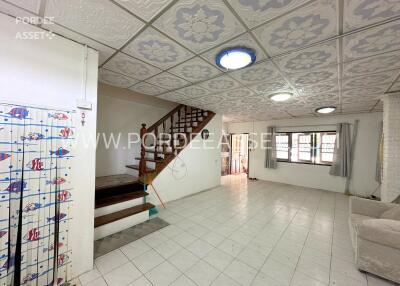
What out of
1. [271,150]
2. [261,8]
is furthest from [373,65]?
[271,150]

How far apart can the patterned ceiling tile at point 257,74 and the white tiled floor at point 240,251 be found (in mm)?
2423

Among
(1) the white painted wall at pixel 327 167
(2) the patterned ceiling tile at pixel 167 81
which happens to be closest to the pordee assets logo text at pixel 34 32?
(2) the patterned ceiling tile at pixel 167 81

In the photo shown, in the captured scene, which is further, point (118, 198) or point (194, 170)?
point (194, 170)

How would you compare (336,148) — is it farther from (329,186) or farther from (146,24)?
(146,24)

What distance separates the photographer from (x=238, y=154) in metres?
7.96

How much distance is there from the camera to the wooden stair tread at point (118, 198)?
8.50 feet

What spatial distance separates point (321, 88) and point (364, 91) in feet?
2.71

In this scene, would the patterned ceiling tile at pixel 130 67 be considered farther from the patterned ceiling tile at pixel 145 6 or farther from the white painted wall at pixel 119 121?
the white painted wall at pixel 119 121

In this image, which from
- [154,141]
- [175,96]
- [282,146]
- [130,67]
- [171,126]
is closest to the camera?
[130,67]

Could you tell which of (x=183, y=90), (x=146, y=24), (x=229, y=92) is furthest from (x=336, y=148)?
(x=146, y=24)

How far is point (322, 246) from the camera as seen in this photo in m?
2.33

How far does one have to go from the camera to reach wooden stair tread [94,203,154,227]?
240 cm

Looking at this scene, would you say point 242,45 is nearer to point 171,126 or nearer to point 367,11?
point 367,11

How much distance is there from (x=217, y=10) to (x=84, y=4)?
0.96 m
